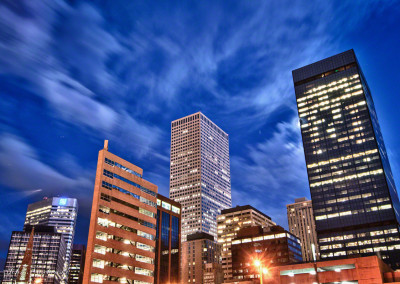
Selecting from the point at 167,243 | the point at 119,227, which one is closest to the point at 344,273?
the point at 119,227

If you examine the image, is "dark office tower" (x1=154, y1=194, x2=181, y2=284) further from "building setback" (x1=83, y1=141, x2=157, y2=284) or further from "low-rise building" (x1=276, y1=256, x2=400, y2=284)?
"low-rise building" (x1=276, y1=256, x2=400, y2=284)

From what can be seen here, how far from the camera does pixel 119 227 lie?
117375 millimetres

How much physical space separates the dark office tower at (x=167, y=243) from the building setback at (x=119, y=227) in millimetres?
35493

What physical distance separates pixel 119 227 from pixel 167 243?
200 ft

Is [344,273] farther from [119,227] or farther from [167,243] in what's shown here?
[167,243]

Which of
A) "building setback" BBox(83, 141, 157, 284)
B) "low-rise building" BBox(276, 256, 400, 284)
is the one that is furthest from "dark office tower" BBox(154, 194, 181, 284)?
"low-rise building" BBox(276, 256, 400, 284)

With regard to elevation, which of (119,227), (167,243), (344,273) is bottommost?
(344,273)

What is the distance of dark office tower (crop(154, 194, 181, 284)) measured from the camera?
165750 millimetres

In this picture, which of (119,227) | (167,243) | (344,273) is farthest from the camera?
(167,243)

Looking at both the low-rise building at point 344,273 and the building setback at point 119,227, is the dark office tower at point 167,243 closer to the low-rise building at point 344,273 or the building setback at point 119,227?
the building setback at point 119,227

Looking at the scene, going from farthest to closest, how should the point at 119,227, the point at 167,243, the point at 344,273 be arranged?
the point at 167,243 → the point at 119,227 → the point at 344,273

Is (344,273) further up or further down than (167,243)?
further down

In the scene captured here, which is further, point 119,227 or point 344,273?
point 119,227

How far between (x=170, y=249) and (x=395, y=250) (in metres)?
124
